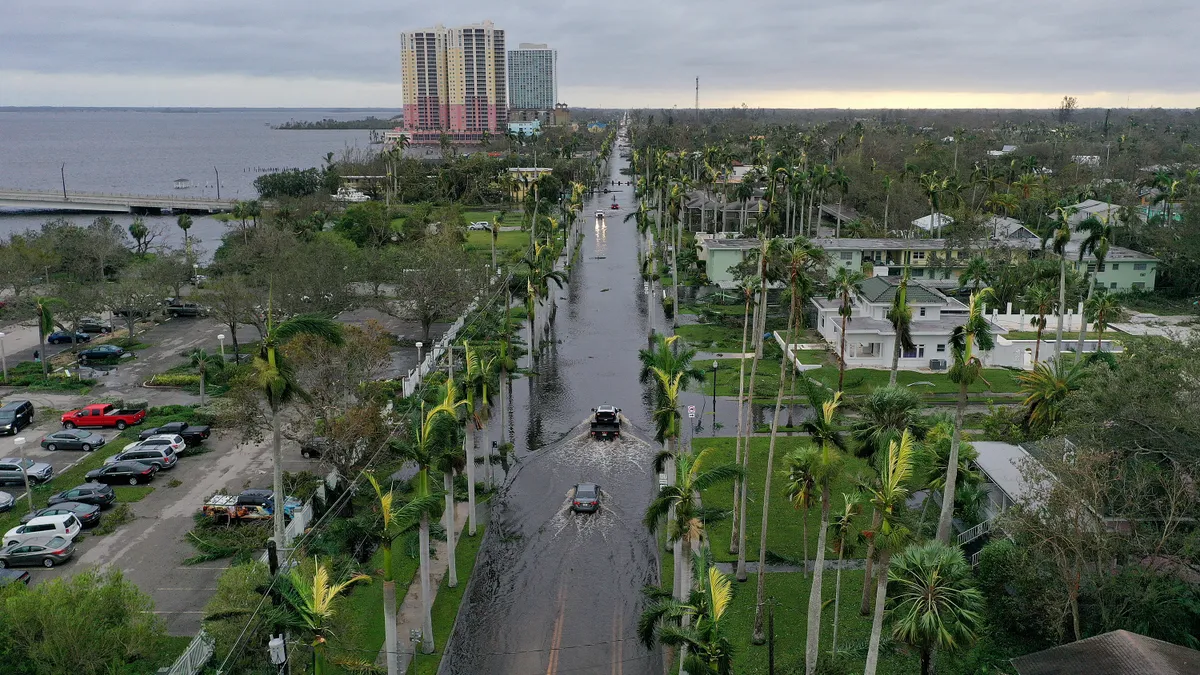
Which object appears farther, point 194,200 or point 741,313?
point 194,200

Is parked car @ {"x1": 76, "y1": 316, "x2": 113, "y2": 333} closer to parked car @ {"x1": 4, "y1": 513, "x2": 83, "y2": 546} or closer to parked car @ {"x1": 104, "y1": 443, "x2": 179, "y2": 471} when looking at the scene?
parked car @ {"x1": 104, "y1": 443, "x2": 179, "y2": 471}

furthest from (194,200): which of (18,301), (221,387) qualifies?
(221,387)

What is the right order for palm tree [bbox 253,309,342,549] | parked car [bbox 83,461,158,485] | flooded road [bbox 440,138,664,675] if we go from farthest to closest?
parked car [bbox 83,461,158,485] < flooded road [bbox 440,138,664,675] < palm tree [bbox 253,309,342,549]

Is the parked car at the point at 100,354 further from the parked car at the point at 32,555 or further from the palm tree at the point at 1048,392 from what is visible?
the palm tree at the point at 1048,392

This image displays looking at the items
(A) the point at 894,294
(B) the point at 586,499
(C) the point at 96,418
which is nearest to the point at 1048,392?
(B) the point at 586,499

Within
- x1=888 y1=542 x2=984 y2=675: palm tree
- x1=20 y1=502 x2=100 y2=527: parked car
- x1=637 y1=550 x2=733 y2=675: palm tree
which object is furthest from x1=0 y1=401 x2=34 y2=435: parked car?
x1=888 y1=542 x2=984 y2=675: palm tree

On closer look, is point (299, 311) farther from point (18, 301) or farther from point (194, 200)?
point (194, 200)

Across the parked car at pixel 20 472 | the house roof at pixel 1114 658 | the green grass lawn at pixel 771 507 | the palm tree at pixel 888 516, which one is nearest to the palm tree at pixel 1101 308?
the green grass lawn at pixel 771 507

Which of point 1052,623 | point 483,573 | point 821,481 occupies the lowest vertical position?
point 483,573

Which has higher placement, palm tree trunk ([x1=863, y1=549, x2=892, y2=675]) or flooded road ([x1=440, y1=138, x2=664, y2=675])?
palm tree trunk ([x1=863, y1=549, x2=892, y2=675])
